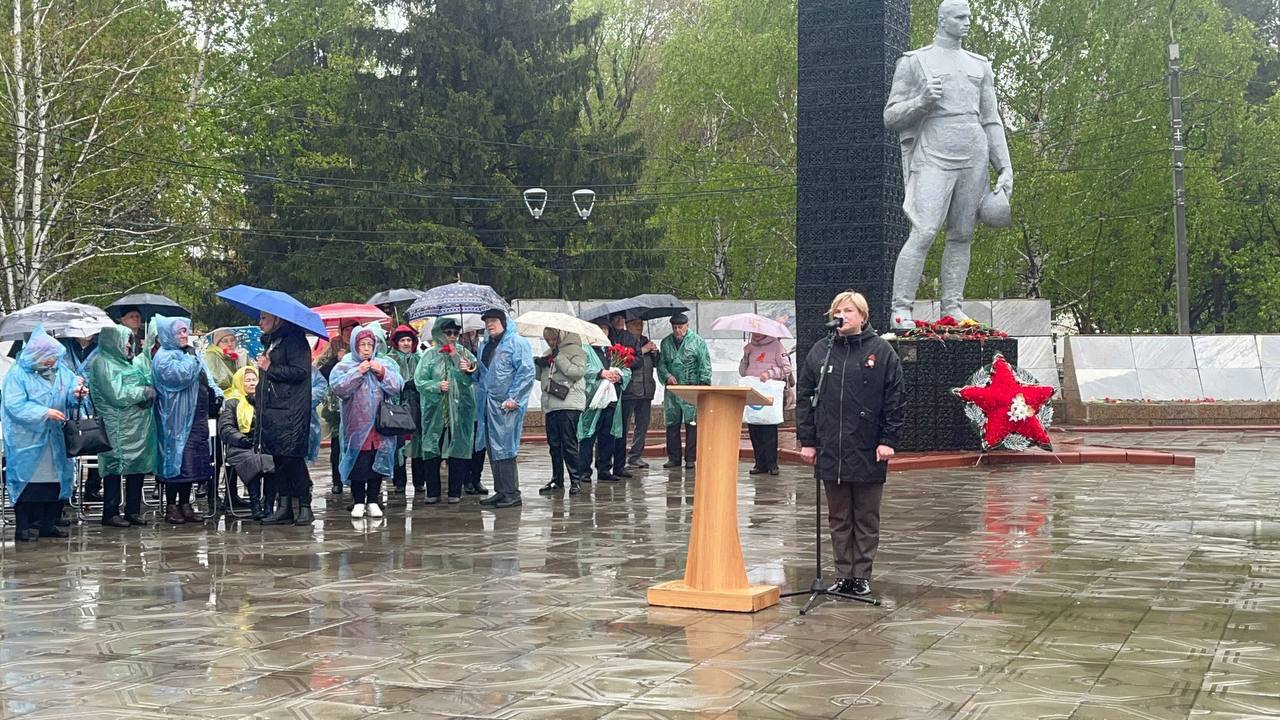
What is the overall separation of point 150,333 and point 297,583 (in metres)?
4.81

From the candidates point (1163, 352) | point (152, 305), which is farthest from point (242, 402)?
point (1163, 352)

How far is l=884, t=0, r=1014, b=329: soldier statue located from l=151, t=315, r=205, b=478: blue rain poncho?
7.75 metres

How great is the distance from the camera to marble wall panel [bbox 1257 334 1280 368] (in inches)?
1002

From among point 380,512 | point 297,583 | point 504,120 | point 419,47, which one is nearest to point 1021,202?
point 504,120

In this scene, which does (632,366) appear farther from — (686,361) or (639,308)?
(639,308)

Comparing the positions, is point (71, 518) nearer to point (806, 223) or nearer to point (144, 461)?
point (144, 461)

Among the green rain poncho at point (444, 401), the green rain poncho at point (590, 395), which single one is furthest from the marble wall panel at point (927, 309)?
the green rain poncho at point (444, 401)

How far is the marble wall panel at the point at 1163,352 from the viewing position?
25.5 metres

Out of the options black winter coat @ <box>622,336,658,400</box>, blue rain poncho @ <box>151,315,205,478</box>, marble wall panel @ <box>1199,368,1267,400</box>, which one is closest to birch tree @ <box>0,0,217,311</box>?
black winter coat @ <box>622,336,658,400</box>

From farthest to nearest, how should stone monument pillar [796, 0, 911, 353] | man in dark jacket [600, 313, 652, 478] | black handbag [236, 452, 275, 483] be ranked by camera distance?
1. stone monument pillar [796, 0, 911, 353]
2. man in dark jacket [600, 313, 652, 478]
3. black handbag [236, 452, 275, 483]

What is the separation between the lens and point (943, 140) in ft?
54.3

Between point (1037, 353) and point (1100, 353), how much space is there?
1019mm

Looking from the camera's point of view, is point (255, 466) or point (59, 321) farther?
point (59, 321)

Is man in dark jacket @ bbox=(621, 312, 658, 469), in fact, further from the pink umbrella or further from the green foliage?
the green foliage
